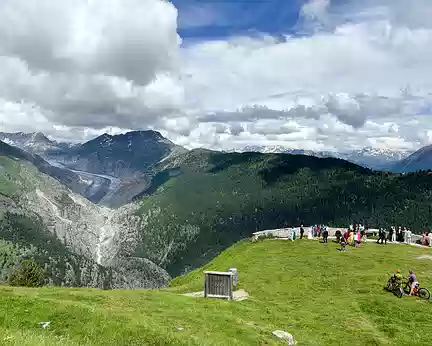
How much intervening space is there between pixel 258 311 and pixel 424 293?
1673 cm

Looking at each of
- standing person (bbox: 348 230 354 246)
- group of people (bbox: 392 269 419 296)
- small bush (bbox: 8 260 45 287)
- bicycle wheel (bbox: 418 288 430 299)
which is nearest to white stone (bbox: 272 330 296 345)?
group of people (bbox: 392 269 419 296)

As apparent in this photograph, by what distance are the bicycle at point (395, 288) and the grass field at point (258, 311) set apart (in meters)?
0.73

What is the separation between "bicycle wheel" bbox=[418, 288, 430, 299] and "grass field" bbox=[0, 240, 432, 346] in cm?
129

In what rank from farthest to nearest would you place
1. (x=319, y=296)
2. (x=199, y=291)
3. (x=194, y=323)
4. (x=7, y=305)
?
(x=199, y=291), (x=319, y=296), (x=194, y=323), (x=7, y=305)

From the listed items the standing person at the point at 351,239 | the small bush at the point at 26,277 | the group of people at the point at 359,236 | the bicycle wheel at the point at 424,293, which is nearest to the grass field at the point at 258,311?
the bicycle wheel at the point at 424,293

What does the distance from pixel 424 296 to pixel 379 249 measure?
24.0 metres

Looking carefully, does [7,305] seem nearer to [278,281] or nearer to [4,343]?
[4,343]

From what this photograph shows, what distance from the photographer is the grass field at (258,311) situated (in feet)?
74.6

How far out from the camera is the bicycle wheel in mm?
37431

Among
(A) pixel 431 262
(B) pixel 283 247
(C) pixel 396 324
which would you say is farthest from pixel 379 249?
(C) pixel 396 324

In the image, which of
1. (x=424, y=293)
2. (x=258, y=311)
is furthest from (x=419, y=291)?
(x=258, y=311)

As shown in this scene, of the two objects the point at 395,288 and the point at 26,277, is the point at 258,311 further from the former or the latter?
the point at 26,277

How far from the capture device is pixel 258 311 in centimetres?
3422

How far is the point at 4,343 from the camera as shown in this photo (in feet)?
48.6
